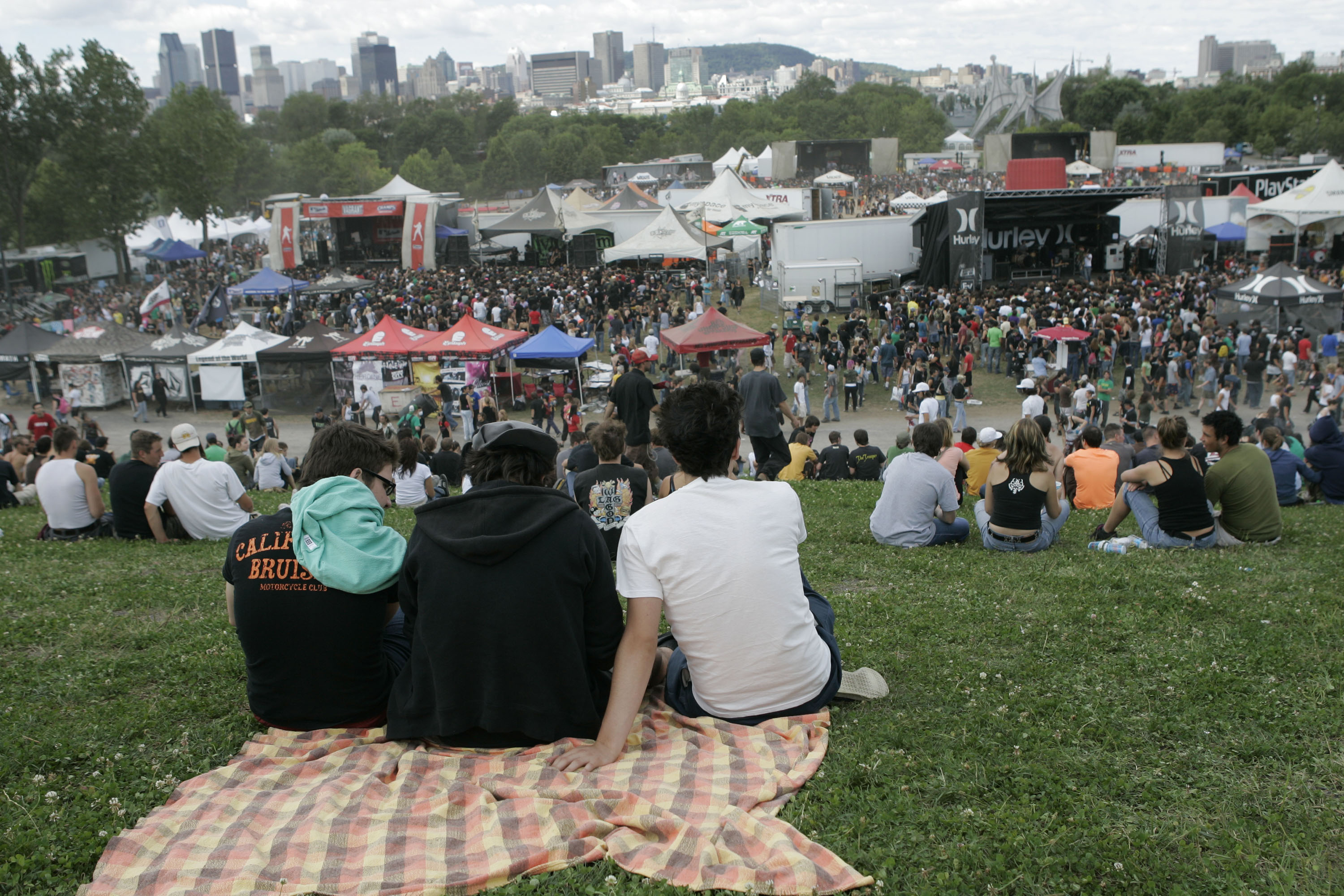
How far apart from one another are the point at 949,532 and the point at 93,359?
22.7 meters

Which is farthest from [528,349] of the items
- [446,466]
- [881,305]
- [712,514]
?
[712,514]

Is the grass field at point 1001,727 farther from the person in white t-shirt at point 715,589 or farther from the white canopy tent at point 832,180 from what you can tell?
the white canopy tent at point 832,180

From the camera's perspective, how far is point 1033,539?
6.30m

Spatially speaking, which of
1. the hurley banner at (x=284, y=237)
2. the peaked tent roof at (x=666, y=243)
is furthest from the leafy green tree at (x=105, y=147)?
the peaked tent roof at (x=666, y=243)

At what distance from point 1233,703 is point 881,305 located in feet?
78.4

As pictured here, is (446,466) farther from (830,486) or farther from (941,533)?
(941,533)

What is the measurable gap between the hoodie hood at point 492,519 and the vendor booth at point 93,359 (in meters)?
23.4

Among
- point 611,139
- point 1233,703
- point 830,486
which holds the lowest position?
point 830,486

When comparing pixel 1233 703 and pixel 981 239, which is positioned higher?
pixel 981 239

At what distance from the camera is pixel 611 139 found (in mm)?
113812

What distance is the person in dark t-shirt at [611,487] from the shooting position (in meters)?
6.09

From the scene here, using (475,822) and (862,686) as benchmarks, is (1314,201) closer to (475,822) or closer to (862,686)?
(862,686)

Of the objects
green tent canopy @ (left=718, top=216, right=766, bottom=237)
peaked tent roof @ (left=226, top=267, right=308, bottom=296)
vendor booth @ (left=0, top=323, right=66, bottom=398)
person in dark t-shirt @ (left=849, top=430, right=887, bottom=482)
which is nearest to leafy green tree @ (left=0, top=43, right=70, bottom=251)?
peaked tent roof @ (left=226, top=267, right=308, bottom=296)

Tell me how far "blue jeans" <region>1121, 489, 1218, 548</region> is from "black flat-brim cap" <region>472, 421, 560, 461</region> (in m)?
4.81
